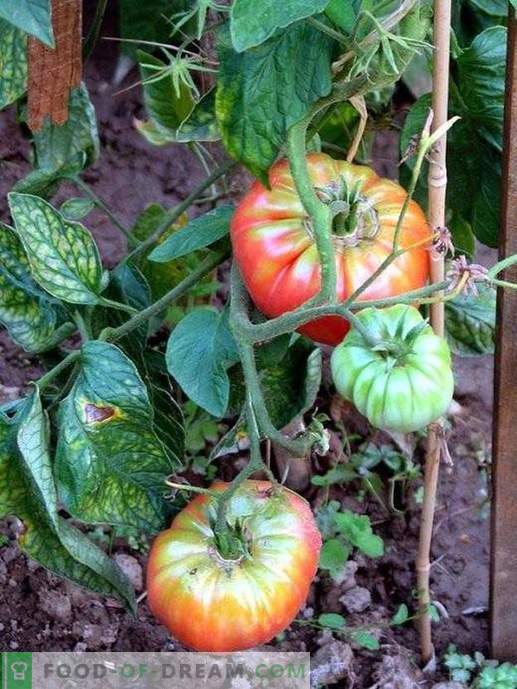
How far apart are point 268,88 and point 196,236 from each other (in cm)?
22

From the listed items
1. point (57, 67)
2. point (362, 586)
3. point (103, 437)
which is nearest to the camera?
point (103, 437)

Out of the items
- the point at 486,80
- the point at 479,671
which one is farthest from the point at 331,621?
the point at 486,80

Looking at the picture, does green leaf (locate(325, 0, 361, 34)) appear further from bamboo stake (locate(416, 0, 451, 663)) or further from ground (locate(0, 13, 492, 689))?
ground (locate(0, 13, 492, 689))

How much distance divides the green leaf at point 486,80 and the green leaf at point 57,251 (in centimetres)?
43

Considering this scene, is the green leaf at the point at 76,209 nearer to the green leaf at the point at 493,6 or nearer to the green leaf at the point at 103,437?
the green leaf at the point at 103,437

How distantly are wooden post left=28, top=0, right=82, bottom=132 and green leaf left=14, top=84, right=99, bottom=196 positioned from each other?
0.02 metres

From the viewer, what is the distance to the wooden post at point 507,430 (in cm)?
91

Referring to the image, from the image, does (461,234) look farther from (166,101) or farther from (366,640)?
(366,640)

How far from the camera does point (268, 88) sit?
2.65 feet

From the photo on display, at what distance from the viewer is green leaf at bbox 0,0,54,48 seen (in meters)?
0.71

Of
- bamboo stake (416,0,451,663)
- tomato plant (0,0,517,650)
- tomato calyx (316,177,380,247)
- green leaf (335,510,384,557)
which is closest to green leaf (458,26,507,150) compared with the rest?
tomato plant (0,0,517,650)

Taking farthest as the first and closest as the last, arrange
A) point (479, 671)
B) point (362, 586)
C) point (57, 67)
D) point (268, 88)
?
point (362, 586) → point (479, 671) → point (57, 67) → point (268, 88)

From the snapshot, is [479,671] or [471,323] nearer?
[471,323]

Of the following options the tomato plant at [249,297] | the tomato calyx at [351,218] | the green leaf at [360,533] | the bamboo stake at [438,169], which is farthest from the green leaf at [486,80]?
the green leaf at [360,533]
